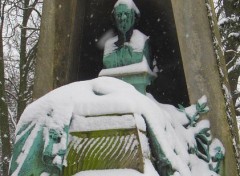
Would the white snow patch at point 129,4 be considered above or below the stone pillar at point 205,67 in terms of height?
above

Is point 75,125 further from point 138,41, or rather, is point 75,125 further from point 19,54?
point 19,54

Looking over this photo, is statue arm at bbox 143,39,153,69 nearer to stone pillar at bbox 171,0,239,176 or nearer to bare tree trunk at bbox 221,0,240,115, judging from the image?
stone pillar at bbox 171,0,239,176

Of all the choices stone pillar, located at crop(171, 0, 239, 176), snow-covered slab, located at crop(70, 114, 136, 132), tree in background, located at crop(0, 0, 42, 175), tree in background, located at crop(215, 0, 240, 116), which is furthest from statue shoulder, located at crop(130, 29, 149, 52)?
tree in background, located at crop(0, 0, 42, 175)

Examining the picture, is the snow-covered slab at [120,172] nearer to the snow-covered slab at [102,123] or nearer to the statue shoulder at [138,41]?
the snow-covered slab at [102,123]

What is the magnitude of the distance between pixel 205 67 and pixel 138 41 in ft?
2.40

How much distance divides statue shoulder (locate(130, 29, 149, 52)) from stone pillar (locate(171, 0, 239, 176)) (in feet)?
1.38

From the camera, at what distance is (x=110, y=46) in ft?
13.6

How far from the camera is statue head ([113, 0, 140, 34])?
4.00 meters

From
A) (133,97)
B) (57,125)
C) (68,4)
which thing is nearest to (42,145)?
(57,125)

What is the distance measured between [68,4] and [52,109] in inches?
72.1

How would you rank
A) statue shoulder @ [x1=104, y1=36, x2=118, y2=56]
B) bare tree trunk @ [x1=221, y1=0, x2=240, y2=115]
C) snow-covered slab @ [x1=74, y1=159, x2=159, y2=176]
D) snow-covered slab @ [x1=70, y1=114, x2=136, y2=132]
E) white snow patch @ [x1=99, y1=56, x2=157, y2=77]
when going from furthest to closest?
bare tree trunk @ [x1=221, y1=0, x2=240, y2=115] → statue shoulder @ [x1=104, y1=36, x2=118, y2=56] → white snow patch @ [x1=99, y1=56, x2=157, y2=77] → snow-covered slab @ [x1=70, y1=114, x2=136, y2=132] → snow-covered slab @ [x1=74, y1=159, x2=159, y2=176]

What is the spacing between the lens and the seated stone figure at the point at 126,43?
397 cm

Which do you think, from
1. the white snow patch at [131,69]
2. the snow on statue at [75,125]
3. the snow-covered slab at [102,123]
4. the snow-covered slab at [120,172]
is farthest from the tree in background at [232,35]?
the snow-covered slab at [120,172]

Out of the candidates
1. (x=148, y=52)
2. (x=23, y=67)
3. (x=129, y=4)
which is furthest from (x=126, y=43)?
(x=23, y=67)
